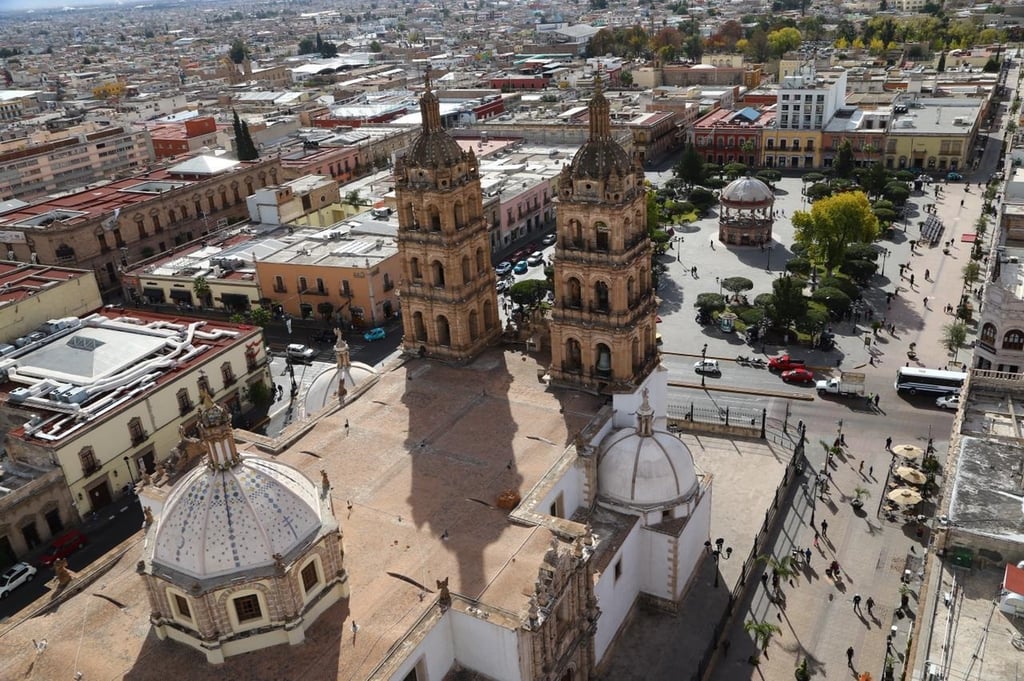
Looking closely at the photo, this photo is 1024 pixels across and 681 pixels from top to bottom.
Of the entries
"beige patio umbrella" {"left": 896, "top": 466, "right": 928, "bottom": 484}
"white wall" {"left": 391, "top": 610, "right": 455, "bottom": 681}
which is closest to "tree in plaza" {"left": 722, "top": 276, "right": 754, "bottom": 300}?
"beige patio umbrella" {"left": 896, "top": 466, "right": 928, "bottom": 484}

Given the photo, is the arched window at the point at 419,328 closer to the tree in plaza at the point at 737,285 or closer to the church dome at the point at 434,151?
the church dome at the point at 434,151

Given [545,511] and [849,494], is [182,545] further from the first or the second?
[849,494]

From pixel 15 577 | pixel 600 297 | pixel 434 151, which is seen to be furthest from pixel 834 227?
pixel 15 577

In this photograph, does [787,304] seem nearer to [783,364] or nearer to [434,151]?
[783,364]

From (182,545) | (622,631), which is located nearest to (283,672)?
(182,545)

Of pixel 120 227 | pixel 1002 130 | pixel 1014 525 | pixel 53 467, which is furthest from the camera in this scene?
pixel 1002 130

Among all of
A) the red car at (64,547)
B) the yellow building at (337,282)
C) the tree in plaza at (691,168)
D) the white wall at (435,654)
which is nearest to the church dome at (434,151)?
the white wall at (435,654)

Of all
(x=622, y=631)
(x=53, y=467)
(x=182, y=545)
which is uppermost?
(x=182, y=545)
